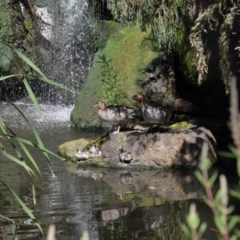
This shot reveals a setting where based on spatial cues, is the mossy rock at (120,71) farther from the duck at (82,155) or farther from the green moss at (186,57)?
the duck at (82,155)

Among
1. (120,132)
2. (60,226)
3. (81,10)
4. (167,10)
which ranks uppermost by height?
(81,10)

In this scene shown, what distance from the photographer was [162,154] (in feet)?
25.6

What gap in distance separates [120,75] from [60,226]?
266 inches

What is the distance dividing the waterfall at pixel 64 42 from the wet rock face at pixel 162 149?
7305 millimetres

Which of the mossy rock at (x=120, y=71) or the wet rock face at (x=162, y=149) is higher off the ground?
the mossy rock at (x=120, y=71)

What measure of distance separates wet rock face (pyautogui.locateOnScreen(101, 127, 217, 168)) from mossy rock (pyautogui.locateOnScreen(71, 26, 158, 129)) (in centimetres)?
285

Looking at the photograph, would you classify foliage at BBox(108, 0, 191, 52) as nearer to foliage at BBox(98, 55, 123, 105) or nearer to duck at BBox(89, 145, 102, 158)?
duck at BBox(89, 145, 102, 158)

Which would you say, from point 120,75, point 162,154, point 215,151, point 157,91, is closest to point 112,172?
point 162,154

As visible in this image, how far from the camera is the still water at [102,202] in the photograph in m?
5.18

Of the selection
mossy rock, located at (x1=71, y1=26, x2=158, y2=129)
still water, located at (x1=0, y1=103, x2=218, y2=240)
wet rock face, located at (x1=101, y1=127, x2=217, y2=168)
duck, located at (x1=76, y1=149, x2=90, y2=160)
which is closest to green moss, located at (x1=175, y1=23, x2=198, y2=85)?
wet rock face, located at (x1=101, y1=127, x2=217, y2=168)

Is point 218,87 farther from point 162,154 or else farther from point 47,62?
point 47,62

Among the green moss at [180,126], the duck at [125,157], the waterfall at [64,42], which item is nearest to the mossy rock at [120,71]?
the green moss at [180,126]

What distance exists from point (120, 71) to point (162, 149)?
435cm

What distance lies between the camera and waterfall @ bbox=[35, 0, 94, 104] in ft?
50.8
